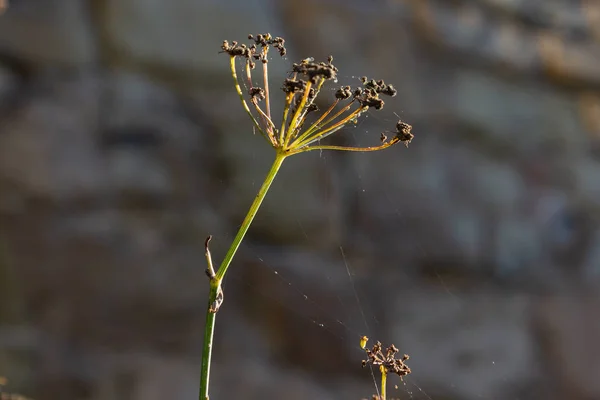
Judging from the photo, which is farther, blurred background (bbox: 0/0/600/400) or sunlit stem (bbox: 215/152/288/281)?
blurred background (bbox: 0/0/600/400)

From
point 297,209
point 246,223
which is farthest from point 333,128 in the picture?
point 297,209

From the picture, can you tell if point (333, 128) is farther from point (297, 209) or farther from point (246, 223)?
point (297, 209)

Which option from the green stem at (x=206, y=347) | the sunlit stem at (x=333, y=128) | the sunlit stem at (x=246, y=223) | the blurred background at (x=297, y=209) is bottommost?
the green stem at (x=206, y=347)

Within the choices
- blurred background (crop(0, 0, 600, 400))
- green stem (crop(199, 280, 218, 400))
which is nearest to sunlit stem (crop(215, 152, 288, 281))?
green stem (crop(199, 280, 218, 400))

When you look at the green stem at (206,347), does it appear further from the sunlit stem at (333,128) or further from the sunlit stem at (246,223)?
the sunlit stem at (333,128)

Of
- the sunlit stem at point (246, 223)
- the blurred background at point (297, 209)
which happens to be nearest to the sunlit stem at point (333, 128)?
the sunlit stem at point (246, 223)

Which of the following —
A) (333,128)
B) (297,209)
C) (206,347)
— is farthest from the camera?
(297,209)

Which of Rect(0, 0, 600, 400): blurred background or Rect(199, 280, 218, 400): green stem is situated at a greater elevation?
Rect(0, 0, 600, 400): blurred background

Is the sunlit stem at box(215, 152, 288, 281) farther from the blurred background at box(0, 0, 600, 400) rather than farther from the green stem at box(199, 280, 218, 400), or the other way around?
the blurred background at box(0, 0, 600, 400)

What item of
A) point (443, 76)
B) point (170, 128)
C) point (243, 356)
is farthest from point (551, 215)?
point (170, 128)
